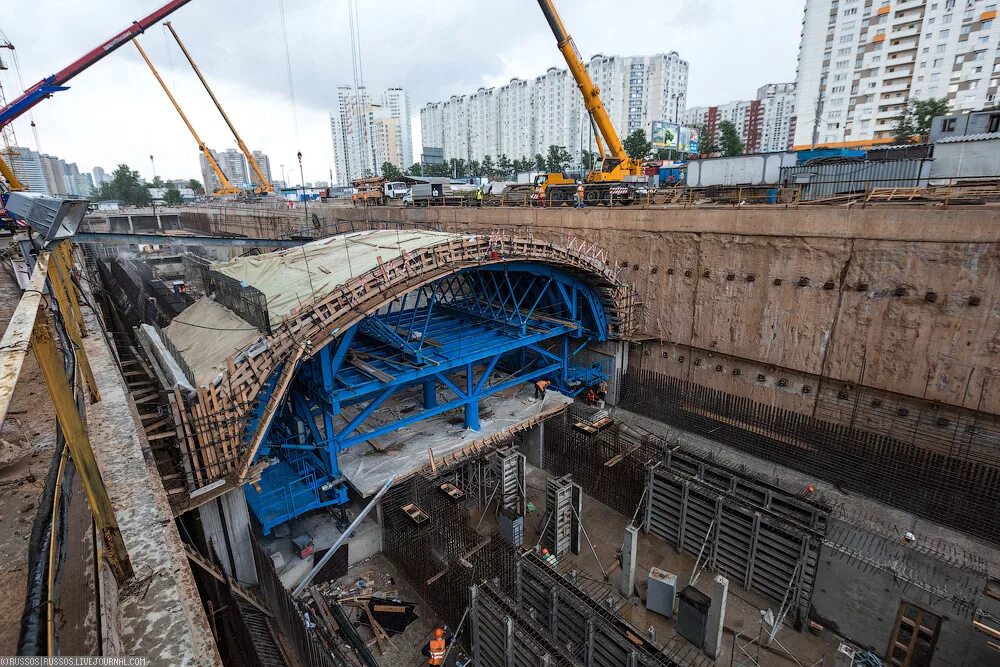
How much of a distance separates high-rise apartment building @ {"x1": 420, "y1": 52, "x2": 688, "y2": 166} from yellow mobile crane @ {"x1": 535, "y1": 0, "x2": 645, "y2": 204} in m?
79.2

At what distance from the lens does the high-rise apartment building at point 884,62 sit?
5584 centimetres

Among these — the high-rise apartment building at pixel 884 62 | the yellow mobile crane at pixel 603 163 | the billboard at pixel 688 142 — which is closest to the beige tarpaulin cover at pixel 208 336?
the yellow mobile crane at pixel 603 163

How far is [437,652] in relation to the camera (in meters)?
10.9

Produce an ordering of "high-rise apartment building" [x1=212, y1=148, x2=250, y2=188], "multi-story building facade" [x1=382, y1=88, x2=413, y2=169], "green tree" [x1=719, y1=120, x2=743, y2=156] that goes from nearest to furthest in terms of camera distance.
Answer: "green tree" [x1=719, y1=120, x2=743, y2=156] → "multi-story building facade" [x1=382, y1=88, x2=413, y2=169] → "high-rise apartment building" [x1=212, y1=148, x2=250, y2=188]

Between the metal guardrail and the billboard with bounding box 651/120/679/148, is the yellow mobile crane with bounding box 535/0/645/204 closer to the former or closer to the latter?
the metal guardrail

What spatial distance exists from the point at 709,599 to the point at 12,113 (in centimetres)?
4000

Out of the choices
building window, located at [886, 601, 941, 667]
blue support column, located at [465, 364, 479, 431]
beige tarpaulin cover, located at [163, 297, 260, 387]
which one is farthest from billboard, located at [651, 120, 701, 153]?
beige tarpaulin cover, located at [163, 297, 260, 387]

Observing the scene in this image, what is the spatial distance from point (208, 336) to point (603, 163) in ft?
76.3

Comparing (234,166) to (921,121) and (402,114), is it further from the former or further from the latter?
(921,121)

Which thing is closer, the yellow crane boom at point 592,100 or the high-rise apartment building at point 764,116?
the yellow crane boom at point 592,100

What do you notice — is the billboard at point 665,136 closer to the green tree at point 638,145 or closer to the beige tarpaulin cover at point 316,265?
the green tree at point 638,145

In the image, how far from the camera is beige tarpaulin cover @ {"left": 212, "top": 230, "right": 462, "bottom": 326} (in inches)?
480

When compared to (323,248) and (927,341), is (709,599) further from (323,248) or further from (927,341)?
(323,248)

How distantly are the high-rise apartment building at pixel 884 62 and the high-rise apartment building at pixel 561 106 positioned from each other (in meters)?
38.2
